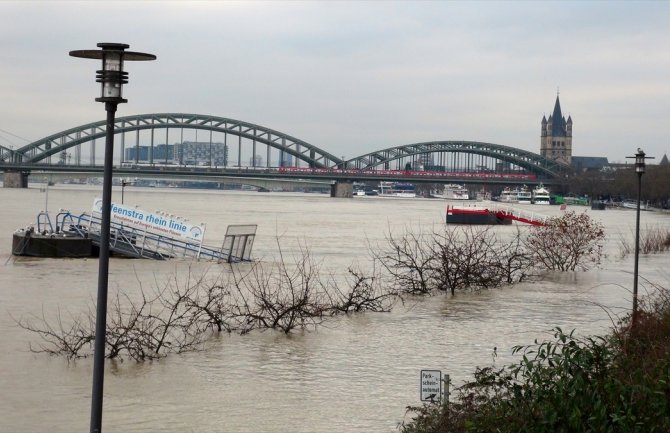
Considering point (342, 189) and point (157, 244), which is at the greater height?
point (342, 189)

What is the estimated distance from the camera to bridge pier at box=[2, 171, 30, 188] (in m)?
146

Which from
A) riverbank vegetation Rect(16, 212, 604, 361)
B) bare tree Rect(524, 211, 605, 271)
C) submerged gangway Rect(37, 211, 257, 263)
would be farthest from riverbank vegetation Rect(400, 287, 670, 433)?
submerged gangway Rect(37, 211, 257, 263)

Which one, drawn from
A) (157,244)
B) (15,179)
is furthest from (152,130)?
(157,244)

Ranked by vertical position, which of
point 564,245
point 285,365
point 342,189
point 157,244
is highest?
point 342,189

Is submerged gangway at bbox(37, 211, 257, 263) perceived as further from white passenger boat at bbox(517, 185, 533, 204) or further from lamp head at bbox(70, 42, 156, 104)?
white passenger boat at bbox(517, 185, 533, 204)

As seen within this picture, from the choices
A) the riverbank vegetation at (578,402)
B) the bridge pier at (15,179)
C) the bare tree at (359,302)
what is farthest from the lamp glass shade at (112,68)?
the bridge pier at (15,179)

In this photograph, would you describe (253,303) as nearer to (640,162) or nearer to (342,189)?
(640,162)

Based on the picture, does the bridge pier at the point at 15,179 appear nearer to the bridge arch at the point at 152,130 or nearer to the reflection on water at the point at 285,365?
the bridge arch at the point at 152,130

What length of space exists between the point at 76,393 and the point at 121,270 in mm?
16021

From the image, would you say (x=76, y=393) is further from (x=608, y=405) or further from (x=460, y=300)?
(x=460, y=300)

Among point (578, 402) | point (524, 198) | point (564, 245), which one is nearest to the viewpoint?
point (578, 402)

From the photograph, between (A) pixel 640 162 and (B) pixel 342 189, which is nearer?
(A) pixel 640 162

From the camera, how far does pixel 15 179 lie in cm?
14750

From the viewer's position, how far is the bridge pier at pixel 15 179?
14562 centimetres
